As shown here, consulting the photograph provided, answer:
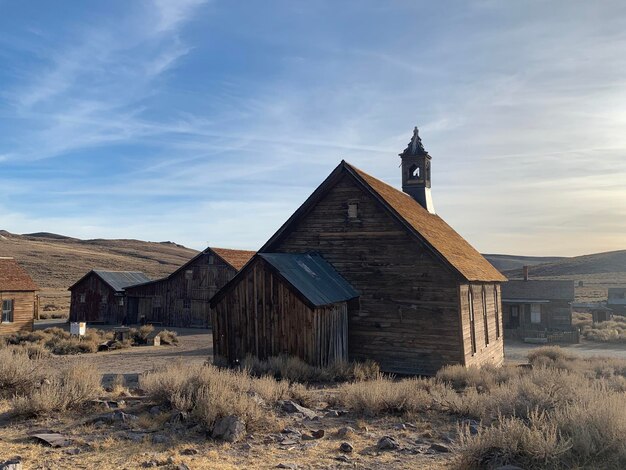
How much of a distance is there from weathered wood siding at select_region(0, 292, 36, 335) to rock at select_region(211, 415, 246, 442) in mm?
29575

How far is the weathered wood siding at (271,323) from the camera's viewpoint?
1431cm

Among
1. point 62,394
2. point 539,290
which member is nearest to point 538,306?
point 539,290

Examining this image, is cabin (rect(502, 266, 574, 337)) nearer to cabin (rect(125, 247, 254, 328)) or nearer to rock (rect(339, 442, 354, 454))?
cabin (rect(125, 247, 254, 328))

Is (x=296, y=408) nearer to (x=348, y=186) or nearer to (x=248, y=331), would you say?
(x=248, y=331)

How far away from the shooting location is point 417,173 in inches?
950

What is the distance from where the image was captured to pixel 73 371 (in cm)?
962

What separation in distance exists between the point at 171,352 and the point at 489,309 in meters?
14.8

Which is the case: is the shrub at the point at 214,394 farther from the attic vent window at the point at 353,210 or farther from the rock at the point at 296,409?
the attic vent window at the point at 353,210

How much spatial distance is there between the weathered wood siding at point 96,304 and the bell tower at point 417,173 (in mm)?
28111

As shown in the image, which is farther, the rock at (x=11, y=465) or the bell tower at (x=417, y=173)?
the bell tower at (x=417, y=173)

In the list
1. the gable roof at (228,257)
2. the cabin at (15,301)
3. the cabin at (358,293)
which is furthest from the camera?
the gable roof at (228,257)

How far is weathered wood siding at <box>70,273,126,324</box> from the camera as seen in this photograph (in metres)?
41.3

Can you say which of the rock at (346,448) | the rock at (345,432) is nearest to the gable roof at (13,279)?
the rock at (345,432)

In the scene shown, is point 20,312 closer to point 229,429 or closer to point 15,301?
point 15,301
